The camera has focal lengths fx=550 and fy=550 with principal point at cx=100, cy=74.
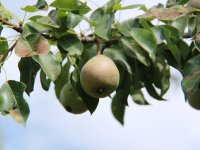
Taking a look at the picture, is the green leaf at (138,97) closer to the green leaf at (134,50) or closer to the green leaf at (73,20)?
the green leaf at (134,50)

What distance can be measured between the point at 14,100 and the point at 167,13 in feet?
1.89

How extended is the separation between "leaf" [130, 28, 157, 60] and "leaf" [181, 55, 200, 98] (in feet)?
0.39

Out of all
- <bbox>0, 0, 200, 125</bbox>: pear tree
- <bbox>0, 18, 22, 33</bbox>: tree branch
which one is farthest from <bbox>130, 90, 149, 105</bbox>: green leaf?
<bbox>0, 18, 22, 33</bbox>: tree branch

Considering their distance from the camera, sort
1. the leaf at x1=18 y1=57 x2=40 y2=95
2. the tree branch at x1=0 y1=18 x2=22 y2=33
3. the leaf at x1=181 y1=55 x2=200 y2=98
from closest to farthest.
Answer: the leaf at x1=181 y1=55 x2=200 y2=98, the tree branch at x1=0 y1=18 x2=22 y2=33, the leaf at x1=18 y1=57 x2=40 y2=95

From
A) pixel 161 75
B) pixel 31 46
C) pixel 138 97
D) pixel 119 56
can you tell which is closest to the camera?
pixel 31 46

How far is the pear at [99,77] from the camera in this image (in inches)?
67.9

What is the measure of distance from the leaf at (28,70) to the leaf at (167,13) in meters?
0.41

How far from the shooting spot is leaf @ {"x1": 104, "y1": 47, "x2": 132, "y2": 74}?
1.82 metres

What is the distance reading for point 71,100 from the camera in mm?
1909

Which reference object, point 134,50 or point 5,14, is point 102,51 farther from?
point 5,14

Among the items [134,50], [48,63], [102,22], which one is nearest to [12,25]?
[48,63]

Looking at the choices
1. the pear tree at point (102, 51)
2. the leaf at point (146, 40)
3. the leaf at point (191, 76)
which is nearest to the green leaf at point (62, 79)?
the pear tree at point (102, 51)

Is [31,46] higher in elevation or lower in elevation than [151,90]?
higher

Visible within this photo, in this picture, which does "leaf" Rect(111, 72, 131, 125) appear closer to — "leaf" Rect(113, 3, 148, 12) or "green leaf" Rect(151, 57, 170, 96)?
"green leaf" Rect(151, 57, 170, 96)
